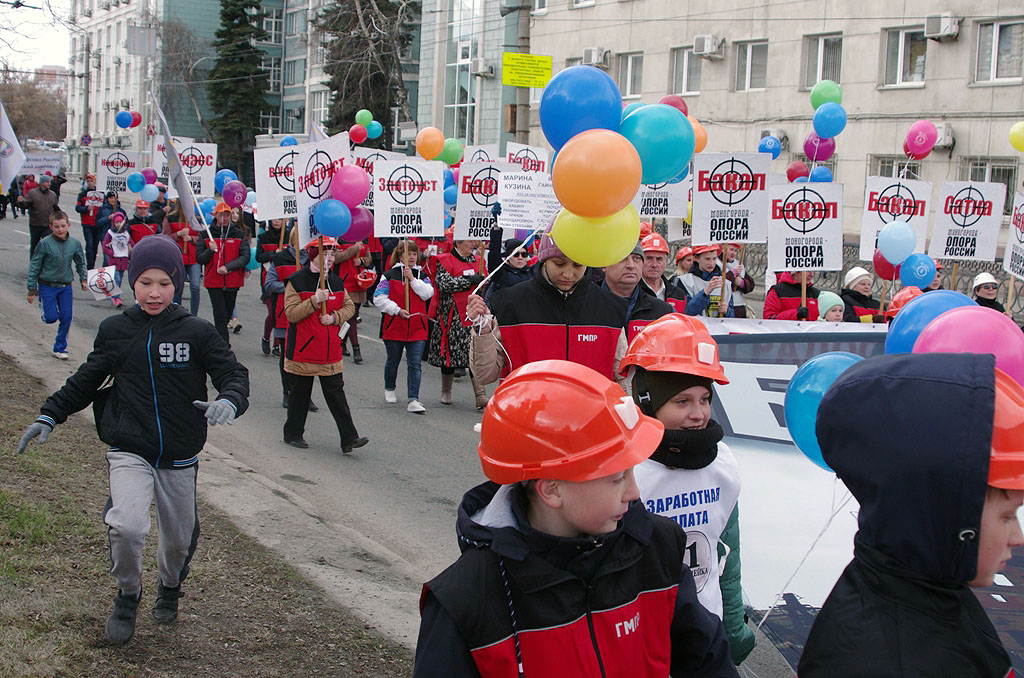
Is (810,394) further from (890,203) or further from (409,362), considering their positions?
(890,203)

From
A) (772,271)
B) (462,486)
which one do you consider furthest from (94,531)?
(772,271)

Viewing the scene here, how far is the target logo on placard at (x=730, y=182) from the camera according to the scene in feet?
31.7

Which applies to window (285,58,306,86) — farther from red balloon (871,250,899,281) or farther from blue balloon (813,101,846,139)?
red balloon (871,250,899,281)

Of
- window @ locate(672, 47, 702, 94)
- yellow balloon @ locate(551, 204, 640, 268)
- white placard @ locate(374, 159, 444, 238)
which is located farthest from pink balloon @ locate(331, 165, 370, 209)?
window @ locate(672, 47, 702, 94)

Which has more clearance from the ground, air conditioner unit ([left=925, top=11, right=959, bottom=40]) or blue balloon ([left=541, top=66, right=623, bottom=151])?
air conditioner unit ([left=925, top=11, right=959, bottom=40])

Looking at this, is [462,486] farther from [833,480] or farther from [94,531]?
[833,480]

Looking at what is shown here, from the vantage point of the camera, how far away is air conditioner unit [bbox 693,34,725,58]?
1250 inches

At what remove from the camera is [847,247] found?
26.0 meters

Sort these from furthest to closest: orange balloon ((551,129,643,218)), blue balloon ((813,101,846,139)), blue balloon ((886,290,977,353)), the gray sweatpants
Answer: blue balloon ((813,101,846,139)) < orange balloon ((551,129,643,218)) < the gray sweatpants < blue balloon ((886,290,977,353))

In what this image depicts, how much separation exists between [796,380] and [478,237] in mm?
9541

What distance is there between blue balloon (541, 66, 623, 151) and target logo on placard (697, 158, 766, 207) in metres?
4.21

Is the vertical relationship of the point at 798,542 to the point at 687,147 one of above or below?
below

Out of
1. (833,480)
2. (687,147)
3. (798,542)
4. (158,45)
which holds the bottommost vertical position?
(798,542)

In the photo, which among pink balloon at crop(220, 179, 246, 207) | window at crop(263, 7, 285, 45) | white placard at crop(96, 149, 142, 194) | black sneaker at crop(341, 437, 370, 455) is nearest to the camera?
black sneaker at crop(341, 437, 370, 455)
